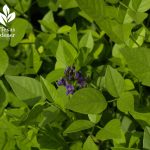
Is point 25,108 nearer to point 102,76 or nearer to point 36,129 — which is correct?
point 36,129

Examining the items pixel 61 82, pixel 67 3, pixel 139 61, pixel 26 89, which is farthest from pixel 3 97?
pixel 67 3

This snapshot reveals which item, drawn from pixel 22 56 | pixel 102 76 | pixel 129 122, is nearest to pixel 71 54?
pixel 102 76

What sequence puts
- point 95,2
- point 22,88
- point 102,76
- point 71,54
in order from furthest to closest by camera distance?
point 102,76 → point 71,54 → point 22,88 → point 95,2

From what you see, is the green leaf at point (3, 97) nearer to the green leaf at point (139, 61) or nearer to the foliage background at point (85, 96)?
the foliage background at point (85, 96)

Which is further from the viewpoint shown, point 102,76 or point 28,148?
point 102,76

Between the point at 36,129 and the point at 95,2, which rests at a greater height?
the point at 95,2

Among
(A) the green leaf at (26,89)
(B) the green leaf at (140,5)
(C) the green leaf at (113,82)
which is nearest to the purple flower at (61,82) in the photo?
(A) the green leaf at (26,89)
